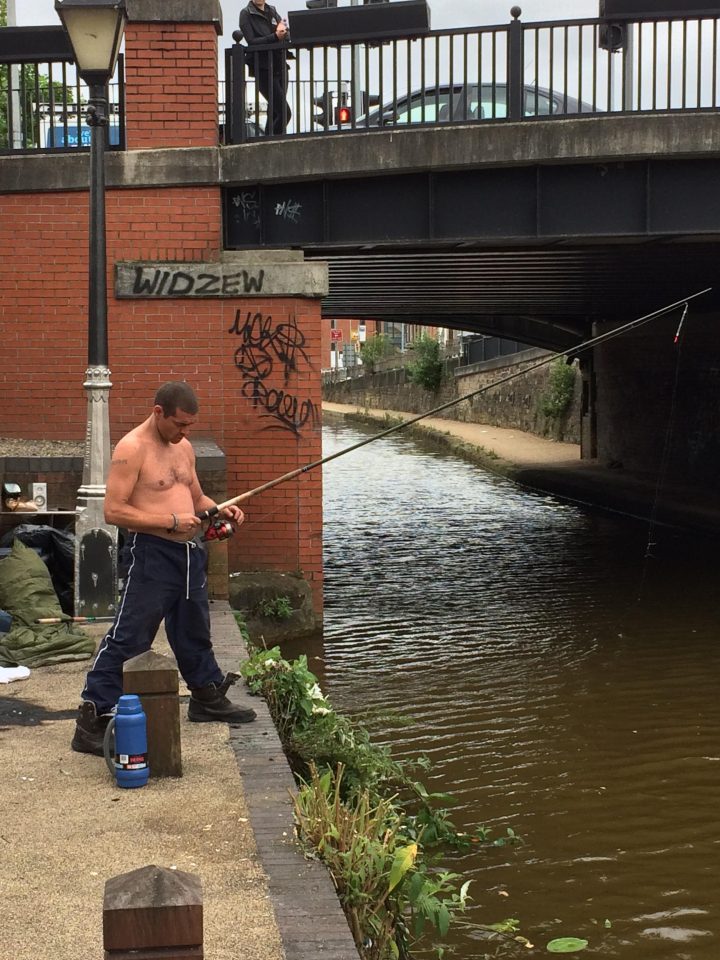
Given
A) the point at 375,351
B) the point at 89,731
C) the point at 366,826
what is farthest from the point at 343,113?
the point at 375,351

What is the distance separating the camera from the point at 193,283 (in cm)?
1269

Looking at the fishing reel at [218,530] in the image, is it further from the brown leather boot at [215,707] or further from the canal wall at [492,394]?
the canal wall at [492,394]

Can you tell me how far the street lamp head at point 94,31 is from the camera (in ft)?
31.5

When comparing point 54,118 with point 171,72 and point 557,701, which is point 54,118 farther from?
point 557,701

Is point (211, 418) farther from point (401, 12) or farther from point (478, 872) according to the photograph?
point (478, 872)

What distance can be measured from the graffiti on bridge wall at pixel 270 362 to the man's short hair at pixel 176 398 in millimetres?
6295

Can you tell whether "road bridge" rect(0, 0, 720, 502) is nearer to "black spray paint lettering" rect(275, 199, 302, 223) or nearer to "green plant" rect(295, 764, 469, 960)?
"black spray paint lettering" rect(275, 199, 302, 223)

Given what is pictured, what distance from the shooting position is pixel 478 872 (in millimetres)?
6617

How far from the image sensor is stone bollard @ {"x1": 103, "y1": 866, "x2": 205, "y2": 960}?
3162mm

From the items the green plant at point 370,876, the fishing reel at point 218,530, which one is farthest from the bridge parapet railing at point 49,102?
the green plant at point 370,876

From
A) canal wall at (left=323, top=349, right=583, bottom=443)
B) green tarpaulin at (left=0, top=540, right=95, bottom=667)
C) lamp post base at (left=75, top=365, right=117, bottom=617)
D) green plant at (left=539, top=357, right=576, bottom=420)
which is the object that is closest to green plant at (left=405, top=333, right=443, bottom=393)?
canal wall at (left=323, top=349, right=583, bottom=443)

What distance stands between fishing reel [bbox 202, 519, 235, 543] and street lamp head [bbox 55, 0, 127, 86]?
445cm

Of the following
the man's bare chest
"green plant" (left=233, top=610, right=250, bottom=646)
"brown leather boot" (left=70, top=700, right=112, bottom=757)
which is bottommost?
"green plant" (left=233, top=610, right=250, bottom=646)

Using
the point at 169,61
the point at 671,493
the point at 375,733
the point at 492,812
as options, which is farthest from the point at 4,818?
the point at 671,493
